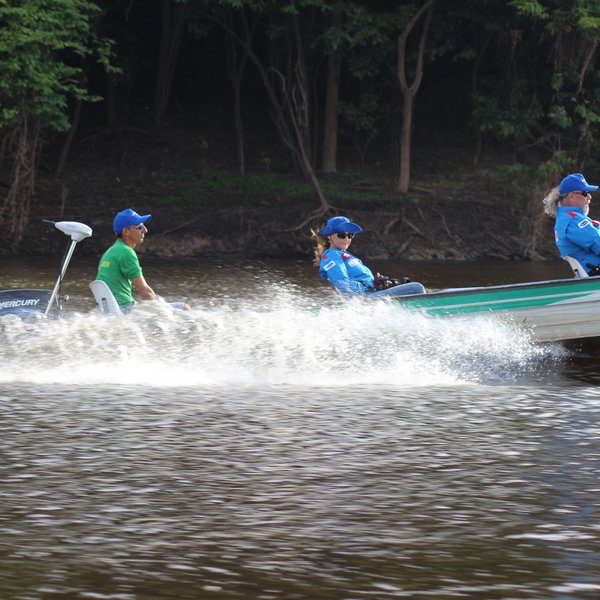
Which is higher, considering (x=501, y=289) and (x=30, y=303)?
(x=501, y=289)

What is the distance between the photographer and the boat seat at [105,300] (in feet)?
36.2

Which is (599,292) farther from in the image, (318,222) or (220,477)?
(318,222)

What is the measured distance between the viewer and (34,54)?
2531 centimetres

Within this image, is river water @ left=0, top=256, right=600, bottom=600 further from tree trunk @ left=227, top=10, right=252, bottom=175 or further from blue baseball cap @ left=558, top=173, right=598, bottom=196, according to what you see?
tree trunk @ left=227, top=10, right=252, bottom=175

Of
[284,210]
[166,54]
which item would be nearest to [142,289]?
[284,210]

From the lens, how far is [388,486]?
22.4 ft

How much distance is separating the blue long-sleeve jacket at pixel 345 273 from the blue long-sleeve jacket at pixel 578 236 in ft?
6.20

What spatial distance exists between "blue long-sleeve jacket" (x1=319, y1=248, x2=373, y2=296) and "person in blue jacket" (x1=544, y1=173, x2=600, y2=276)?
1888mm

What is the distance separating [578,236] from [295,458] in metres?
5.48

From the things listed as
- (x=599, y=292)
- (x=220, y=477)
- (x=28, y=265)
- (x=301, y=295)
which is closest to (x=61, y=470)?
(x=220, y=477)

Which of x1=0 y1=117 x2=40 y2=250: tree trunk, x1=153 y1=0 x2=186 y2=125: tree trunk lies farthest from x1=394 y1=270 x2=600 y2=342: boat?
x1=153 y1=0 x2=186 y2=125: tree trunk

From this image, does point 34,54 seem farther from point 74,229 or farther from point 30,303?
point 30,303

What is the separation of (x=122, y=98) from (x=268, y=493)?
1184 inches

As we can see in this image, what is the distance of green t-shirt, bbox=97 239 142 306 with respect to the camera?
450 inches
